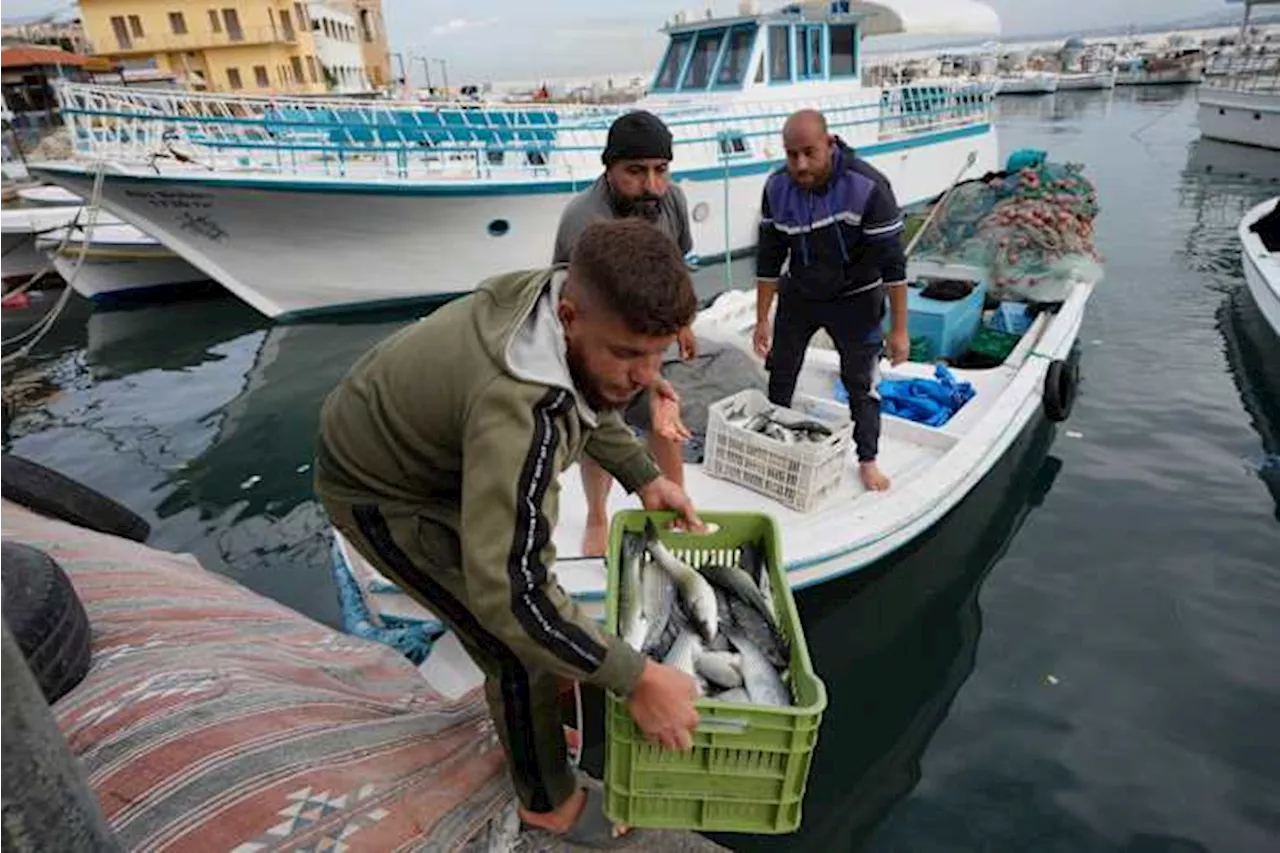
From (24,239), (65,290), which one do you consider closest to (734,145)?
(65,290)

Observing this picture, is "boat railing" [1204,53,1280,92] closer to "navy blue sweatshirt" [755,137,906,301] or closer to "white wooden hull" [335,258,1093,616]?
"white wooden hull" [335,258,1093,616]

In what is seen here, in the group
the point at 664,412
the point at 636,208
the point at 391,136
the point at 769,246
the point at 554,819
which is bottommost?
the point at 554,819

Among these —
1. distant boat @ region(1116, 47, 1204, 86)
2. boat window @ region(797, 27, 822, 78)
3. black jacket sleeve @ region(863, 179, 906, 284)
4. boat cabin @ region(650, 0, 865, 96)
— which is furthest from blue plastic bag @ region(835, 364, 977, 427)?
distant boat @ region(1116, 47, 1204, 86)

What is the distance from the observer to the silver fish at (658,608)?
2367mm

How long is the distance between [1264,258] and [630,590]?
1048cm

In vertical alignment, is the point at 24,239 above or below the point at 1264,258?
above

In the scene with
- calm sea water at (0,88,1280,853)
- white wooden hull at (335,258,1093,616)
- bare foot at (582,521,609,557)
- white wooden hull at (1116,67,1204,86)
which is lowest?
calm sea water at (0,88,1280,853)

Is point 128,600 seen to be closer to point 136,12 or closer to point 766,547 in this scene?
point 766,547

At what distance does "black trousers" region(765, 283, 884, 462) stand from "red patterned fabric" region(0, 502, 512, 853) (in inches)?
113

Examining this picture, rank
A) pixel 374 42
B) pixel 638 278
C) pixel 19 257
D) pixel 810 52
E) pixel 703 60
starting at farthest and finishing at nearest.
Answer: pixel 374 42
pixel 19 257
pixel 810 52
pixel 703 60
pixel 638 278

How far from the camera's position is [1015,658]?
4113 millimetres

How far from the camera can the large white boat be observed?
9.88m

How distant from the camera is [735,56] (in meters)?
13.1

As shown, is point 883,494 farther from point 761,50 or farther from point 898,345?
point 761,50
